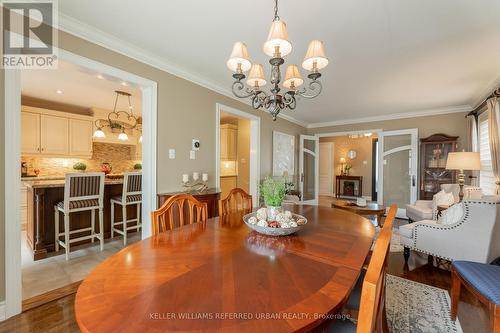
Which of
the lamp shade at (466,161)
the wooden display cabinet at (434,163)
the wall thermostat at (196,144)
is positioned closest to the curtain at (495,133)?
the lamp shade at (466,161)

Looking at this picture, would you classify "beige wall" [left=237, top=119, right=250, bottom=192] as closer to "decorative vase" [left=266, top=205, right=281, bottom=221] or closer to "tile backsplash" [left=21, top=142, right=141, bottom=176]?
"tile backsplash" [left=21, top=142, right=141, bottom=176]

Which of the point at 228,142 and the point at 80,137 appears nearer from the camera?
the point at 80,137

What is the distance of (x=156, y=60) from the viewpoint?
2.79m

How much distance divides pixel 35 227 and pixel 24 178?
225 cm

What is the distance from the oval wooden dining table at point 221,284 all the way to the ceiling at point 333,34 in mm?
1818

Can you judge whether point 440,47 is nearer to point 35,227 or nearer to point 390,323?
point 390,323

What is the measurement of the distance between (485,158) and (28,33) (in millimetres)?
6301

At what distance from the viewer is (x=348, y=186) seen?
871 cm

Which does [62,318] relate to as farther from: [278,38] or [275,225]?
[278,38]

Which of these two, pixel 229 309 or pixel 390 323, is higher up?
pixel 229 309

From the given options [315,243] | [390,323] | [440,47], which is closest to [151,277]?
[315,243]

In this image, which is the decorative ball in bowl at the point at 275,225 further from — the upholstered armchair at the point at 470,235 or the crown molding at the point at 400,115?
the crown molding at the point at 400,115

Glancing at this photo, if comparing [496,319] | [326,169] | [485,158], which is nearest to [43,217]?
[496,319]

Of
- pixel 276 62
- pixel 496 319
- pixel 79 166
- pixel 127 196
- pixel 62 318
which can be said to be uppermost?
pixel 276 62
